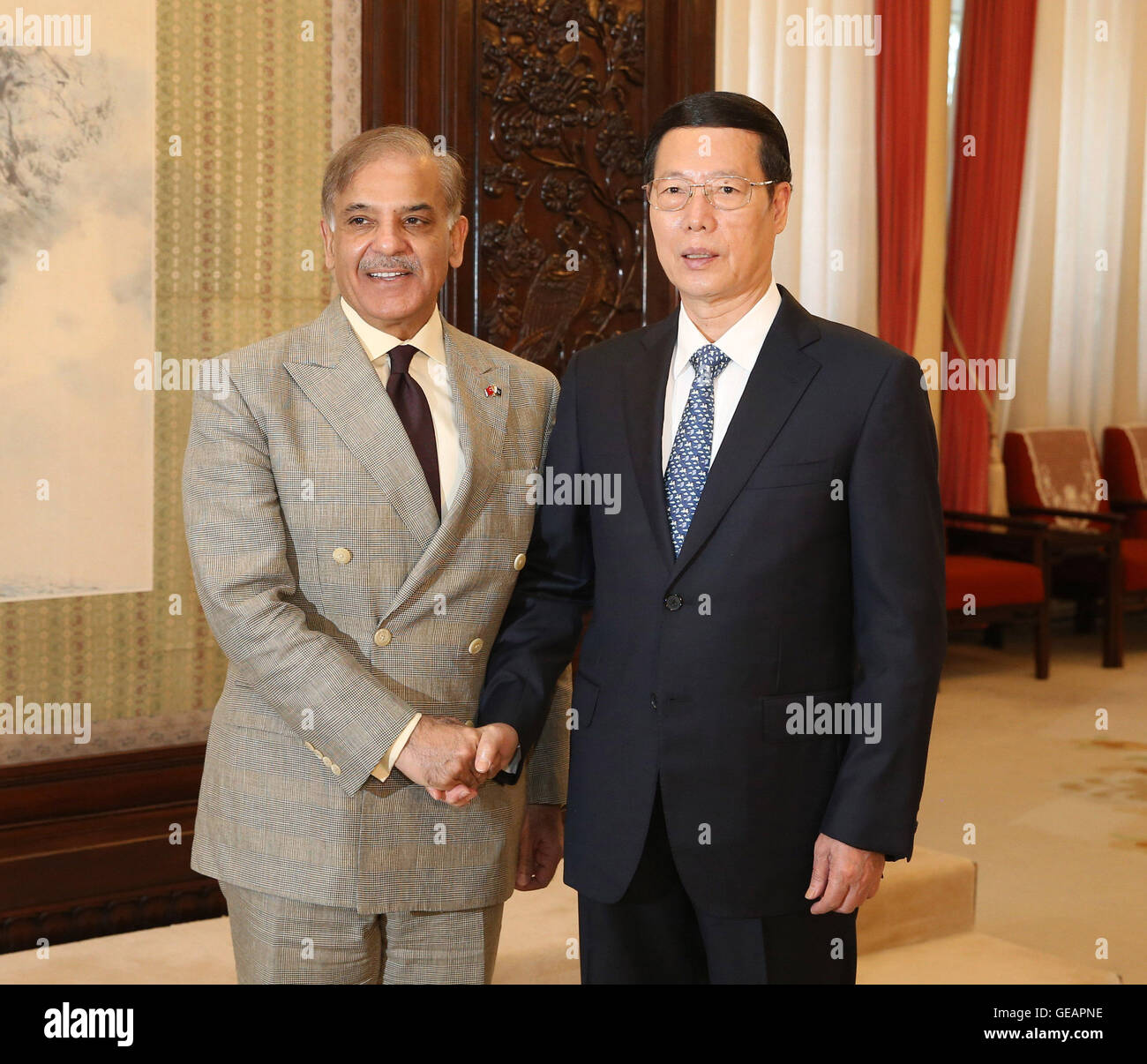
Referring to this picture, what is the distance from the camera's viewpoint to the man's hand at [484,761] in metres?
1.82

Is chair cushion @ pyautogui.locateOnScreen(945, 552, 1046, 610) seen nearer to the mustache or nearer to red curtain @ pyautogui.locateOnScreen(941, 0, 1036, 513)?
red curtain @ pyautogui.locateOnScreen(941, 0, 1036, 513)

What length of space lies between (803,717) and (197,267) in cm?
232

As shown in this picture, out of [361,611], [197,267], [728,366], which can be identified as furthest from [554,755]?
[197,267]

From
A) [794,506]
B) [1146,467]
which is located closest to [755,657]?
[794,506]

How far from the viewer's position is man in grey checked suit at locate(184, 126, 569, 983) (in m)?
1.82

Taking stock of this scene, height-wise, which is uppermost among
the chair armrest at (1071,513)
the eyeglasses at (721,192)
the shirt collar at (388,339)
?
the eyeglasses at (721,192)

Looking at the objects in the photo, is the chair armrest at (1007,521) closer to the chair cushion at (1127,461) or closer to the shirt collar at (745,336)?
the chair cushion at (1127,461)

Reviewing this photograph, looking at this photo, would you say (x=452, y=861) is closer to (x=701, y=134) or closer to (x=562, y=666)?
(x=562, y=666)

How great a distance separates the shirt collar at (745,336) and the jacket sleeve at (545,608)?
19 centimetres

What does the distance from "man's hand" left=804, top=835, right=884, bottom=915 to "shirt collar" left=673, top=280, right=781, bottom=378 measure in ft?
2.15

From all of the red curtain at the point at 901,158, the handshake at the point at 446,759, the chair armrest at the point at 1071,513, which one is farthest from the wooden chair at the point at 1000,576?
the handshake at the point at 446,759

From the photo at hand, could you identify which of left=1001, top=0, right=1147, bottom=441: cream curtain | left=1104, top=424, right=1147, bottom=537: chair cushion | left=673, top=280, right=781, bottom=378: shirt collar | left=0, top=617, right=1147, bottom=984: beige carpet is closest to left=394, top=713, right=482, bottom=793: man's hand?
Result: left=673, top=280, right=781, bottom=378: shirt collar

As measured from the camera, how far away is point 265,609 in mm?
1809

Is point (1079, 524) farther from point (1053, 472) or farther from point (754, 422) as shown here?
point (754, 422)
